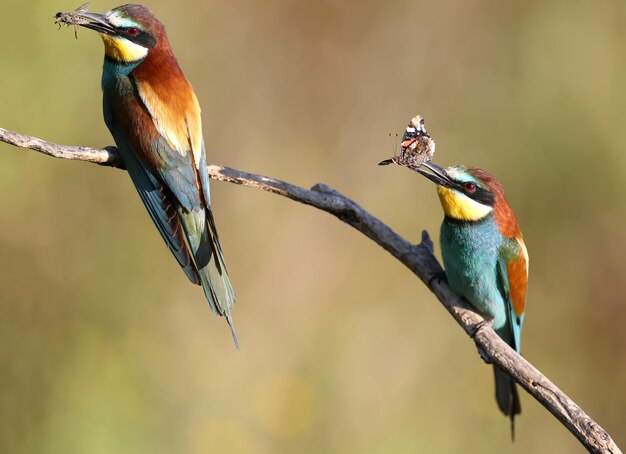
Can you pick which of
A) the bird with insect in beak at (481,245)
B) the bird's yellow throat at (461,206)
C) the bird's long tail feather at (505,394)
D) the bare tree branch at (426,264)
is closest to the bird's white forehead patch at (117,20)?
the bare tree branch at (426,264)

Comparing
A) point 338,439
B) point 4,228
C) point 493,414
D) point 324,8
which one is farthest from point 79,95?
point 493,414

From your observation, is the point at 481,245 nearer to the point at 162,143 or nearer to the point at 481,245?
the point at 481,245

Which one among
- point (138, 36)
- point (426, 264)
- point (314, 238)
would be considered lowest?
point (426, 264)

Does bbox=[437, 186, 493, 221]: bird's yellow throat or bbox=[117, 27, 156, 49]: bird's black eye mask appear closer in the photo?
bbox=[117, 27, 156, 49]: bird's black eye mask

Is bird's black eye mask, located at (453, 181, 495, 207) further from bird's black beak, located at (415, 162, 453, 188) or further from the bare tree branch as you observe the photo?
the bare tree branch

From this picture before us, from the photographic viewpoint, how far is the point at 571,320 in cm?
406

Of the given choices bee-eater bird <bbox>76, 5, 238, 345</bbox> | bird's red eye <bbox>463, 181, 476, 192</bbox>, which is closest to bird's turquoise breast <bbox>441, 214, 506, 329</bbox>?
bird's red eye <bbox>463, 181, 476, 192</bbox>

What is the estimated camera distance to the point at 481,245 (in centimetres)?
317

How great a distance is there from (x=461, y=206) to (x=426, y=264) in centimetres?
24

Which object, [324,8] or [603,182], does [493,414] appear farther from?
[324,8]

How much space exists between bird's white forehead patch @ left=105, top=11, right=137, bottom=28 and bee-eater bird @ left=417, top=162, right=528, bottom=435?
0.99 m

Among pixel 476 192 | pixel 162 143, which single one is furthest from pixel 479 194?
pixel 162 143

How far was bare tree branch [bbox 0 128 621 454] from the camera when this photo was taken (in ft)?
7.64

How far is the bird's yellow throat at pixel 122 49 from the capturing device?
2859mm
